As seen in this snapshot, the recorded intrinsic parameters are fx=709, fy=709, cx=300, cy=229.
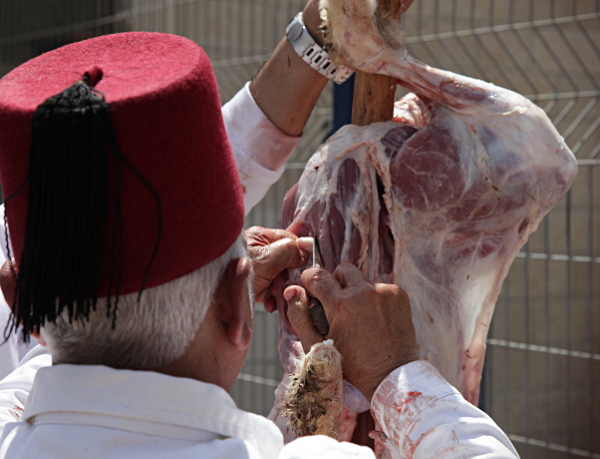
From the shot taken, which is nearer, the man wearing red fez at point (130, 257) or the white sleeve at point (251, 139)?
the man wearing red fez at point (130, 257)

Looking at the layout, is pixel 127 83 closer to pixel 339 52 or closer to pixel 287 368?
pixel 339 52

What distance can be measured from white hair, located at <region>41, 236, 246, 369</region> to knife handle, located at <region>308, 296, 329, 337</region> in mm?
424

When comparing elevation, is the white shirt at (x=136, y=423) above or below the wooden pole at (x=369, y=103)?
below

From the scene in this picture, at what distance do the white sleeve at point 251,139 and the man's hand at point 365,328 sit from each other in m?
0.64

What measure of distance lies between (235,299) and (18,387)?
61cm

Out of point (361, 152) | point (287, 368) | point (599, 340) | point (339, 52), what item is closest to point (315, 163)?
point (361, 152)

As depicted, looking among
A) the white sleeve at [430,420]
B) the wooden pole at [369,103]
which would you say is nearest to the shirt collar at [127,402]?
the white sleeve at [430,420]

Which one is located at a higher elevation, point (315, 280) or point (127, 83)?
point (127, 83)

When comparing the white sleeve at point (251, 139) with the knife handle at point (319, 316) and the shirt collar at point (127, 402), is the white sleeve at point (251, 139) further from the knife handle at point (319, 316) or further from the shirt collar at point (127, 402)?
the shirt collar at point (127, 402)

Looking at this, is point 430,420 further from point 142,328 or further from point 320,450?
point 142,328

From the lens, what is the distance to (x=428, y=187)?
1501 mm

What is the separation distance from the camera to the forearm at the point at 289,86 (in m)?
1.75

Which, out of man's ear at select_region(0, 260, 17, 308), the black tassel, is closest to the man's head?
the black tassel

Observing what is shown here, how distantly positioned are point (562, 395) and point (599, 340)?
37cm
